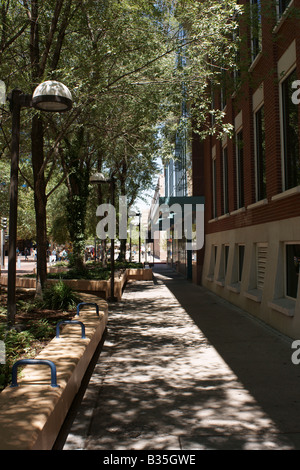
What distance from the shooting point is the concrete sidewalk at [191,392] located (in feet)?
14.9

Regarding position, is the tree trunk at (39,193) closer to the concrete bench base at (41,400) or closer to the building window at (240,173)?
the concrete bench base at (41,400)

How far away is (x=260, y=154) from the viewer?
12836 mm

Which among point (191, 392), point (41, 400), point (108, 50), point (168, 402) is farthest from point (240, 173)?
point (41, 400)

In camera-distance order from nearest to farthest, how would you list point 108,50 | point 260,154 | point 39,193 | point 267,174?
point 108,50
point 267,174
point 39,193
point 260,154

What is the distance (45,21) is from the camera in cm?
1145

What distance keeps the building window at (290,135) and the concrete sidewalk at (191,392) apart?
A: 370 cm

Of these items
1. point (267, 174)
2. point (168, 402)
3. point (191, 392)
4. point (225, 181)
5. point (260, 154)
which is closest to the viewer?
point (168, 402)

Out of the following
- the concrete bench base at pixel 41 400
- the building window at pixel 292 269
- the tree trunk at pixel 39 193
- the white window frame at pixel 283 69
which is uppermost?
the white window frame at pixel 283 69

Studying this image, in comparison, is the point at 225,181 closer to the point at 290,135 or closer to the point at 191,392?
the point at 290,135

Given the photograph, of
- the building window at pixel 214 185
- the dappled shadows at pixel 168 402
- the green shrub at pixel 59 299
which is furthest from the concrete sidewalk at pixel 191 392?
the building window at pixel 214 185

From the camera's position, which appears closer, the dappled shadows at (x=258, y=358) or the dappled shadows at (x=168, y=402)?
the dappled shadows at (x=168, y=402)

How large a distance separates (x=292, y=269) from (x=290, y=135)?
3195 millimetres

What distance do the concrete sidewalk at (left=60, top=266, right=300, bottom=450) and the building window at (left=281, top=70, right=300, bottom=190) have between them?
12.1 ft

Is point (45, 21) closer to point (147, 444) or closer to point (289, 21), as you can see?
point (289, 21)
